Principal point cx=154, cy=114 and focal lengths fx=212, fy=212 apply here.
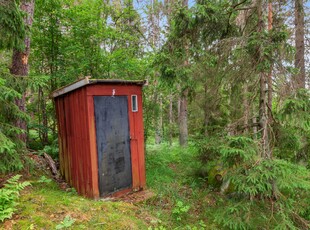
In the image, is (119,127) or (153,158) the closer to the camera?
(119,127)

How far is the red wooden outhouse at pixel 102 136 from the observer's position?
3.77 meters

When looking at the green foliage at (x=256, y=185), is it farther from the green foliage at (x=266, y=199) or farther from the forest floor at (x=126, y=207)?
the forest floor at (x=126, y=207)

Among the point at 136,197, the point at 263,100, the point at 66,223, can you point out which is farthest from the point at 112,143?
the point at 263,100

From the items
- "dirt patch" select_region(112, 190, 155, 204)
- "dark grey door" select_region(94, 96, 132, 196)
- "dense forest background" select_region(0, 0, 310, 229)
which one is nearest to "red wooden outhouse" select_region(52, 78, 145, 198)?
"dark grey door" select_region(94, 96, 132, 196)

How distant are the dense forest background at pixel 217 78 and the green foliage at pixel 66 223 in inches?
45.0

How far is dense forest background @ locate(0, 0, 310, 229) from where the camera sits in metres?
3.04

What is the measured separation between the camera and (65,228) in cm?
260

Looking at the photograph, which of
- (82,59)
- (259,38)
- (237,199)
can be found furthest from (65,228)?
(82,59)

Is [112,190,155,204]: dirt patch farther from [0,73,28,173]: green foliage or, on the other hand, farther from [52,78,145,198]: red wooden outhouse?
[0,73,28,173]: green foliage

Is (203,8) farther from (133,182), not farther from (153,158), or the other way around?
(153,158)

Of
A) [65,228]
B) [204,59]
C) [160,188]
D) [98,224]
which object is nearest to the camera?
[65,228]

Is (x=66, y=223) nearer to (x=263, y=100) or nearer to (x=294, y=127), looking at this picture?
(x=263, y=100)

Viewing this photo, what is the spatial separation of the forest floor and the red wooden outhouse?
0.30 m

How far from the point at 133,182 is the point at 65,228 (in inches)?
71.1
